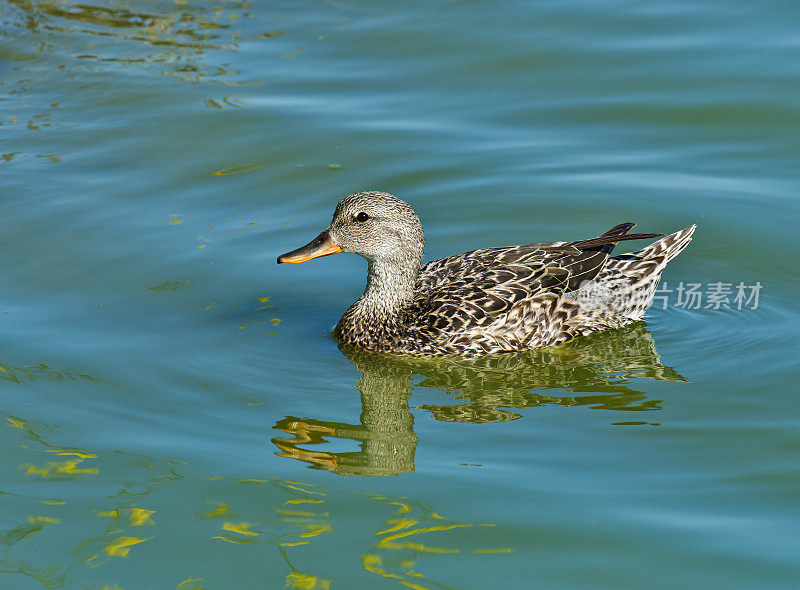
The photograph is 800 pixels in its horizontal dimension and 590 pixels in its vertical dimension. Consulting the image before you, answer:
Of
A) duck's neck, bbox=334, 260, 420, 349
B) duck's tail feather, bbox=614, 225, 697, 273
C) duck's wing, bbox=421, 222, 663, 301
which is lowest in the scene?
duck's neck, bbox=334, 260, 420, 349

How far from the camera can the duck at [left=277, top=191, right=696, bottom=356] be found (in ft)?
24.0

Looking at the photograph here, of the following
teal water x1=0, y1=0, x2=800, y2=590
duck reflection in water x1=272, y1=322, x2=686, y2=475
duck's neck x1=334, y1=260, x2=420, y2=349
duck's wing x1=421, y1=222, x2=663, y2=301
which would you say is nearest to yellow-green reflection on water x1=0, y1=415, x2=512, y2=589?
teal water x1=0, y1=0, x2=800, y2=590

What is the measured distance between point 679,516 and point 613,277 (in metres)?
2.66

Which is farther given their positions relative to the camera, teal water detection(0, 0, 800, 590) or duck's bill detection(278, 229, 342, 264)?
duck's bill detection(278, 229, 342, 264)

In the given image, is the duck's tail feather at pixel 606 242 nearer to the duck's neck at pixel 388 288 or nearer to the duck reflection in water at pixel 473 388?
the duck reflection in water at pixel 473 388

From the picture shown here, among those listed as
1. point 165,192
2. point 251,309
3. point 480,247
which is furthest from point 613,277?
point 165,192

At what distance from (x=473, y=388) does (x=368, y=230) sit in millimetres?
1242

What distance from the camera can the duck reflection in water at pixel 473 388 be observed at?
6094 mm

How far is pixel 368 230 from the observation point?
7324 millimetres

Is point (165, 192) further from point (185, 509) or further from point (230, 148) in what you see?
point (185, 509)

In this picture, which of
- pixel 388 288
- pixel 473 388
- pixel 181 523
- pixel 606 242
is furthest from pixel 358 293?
pixel 181 523

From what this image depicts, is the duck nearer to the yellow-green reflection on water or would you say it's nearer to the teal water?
the teal water

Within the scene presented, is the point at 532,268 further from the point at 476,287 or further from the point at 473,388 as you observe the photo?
the point at 473,388

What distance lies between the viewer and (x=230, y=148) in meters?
10.3
